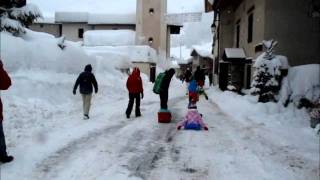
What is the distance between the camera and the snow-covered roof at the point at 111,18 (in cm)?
6207

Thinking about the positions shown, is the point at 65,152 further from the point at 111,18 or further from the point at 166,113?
the point at 111,18

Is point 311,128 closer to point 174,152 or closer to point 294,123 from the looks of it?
point 294,123

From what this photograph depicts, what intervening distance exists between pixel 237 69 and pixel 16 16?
12634mm

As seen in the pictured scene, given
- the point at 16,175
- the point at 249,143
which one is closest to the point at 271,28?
the point at 249,143

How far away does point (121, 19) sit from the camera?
62438 mm

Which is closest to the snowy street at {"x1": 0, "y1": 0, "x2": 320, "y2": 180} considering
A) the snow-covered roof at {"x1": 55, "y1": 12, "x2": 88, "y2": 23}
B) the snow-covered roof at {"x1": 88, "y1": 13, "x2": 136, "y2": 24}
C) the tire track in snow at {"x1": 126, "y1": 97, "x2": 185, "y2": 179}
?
the tire track in snow at {"x1": 126, "y1": 97, "x2": 185, "y2": 179}

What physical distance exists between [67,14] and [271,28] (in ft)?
158

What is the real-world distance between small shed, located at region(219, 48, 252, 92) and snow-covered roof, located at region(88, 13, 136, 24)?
33873 millimetres

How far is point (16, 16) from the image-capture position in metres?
19.6

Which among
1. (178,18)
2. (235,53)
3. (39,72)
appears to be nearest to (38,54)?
(39,72)

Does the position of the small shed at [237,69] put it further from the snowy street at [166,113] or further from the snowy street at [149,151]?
the snowy street at [149,151]

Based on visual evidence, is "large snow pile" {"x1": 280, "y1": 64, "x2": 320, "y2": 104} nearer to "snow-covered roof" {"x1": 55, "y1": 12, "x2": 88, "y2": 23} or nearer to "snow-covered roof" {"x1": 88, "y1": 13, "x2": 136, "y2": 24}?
"snow-covered roof" {"x1": 88, "y1": 13, "x2": 136, "y2": 24}

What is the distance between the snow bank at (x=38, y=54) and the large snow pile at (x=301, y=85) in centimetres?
999

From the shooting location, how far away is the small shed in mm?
24969
